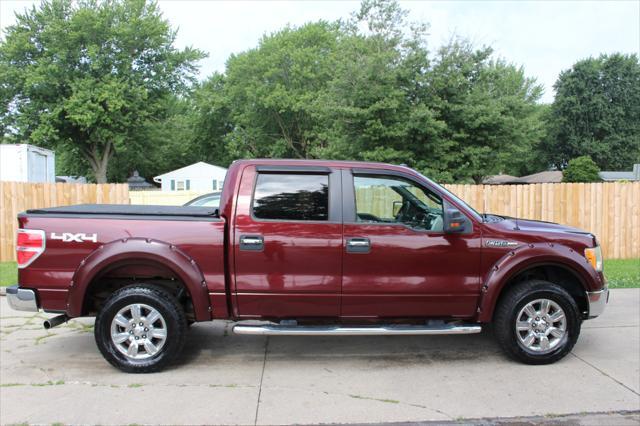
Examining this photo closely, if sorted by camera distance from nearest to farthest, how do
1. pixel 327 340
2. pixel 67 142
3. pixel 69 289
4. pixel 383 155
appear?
pixel 69 289, pixel 327 340, pixel 383 155, pixel 67 142

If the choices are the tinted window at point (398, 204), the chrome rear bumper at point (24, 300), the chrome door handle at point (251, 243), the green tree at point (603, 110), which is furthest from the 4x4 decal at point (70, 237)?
the green tree at point (603, 110)

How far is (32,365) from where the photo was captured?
4.87 m

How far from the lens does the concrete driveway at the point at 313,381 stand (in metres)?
3.84

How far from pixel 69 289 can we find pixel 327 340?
2.73m

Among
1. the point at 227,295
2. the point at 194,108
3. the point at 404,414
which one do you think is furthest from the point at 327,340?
the point at 194,108

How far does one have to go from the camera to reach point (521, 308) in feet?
15.4

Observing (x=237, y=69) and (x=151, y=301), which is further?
(x=237, y=69)

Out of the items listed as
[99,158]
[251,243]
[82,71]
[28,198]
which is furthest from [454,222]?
[99,158]

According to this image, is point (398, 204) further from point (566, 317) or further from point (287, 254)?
point (566, 317)

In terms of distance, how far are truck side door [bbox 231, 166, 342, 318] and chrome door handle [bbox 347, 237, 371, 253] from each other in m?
0.09

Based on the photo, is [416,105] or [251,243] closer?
[251,243]

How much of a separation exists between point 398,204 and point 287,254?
1272 millimetres

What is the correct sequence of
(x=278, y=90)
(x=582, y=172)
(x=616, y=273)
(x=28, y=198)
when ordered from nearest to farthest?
(x=616, y=273) → (x=28, y=198) → (x=582, y=172) → (x=278, y=90)

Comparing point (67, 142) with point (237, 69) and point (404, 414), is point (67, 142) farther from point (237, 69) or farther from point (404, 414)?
point (404, 414)
